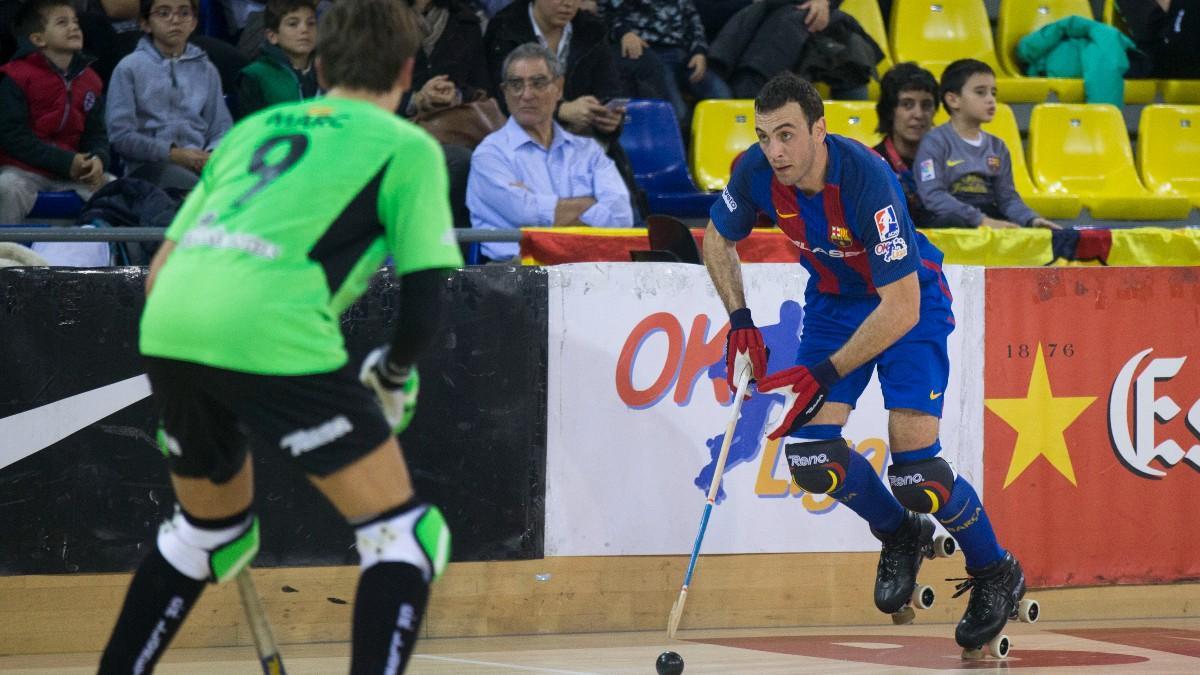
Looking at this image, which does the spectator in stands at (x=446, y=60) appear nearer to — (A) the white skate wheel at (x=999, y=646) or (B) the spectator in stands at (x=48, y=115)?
(B) the spectator in stands at (x=48, y=115)

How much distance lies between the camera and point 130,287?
5.97 meters

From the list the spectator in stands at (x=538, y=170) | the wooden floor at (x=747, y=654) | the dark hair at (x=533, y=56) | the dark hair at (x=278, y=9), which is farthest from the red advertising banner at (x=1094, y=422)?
the dark hair at (x=278, y=9)

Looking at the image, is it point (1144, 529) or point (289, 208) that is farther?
point (1144, 529)

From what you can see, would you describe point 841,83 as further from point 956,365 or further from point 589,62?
point 956,365

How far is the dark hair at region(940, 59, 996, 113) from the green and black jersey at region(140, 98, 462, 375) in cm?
625

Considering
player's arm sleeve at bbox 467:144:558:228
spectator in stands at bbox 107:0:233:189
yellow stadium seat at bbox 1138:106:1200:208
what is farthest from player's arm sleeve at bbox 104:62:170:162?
yellow stadium seat at bbox 1138:106:1200:208

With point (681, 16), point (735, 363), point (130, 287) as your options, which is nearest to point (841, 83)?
point (681, 16)

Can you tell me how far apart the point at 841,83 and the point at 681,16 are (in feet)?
4.33

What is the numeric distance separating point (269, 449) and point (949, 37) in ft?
24.9

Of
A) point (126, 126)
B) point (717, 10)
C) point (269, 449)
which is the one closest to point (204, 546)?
point (269, 449)

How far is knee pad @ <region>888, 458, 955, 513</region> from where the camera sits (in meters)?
6.00

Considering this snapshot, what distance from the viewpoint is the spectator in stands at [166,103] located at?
805 cm

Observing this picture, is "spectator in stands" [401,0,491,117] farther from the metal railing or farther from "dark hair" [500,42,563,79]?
the metal railing

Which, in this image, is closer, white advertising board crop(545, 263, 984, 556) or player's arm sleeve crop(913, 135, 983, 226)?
white advertising board crop(545, 263, 984, 556)
